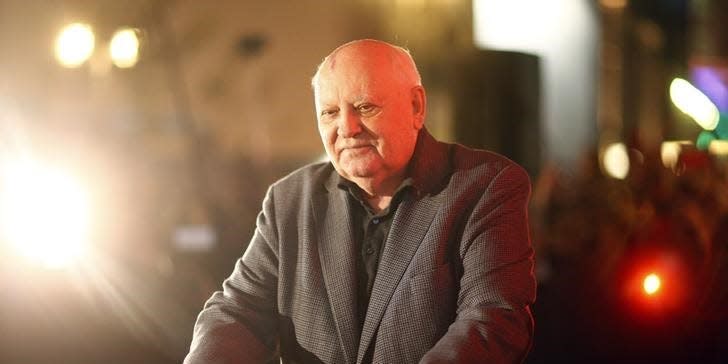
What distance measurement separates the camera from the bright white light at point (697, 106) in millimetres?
19672

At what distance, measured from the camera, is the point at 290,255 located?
3.27 metres

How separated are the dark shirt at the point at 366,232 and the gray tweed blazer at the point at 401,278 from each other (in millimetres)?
28

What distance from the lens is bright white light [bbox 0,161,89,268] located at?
14539 mm

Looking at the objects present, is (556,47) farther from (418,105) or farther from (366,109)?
(366,109)

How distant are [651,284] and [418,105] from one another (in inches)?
248

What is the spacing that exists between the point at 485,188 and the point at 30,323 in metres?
10.2

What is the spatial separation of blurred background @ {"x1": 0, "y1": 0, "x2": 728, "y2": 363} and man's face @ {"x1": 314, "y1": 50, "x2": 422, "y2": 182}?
167 cm

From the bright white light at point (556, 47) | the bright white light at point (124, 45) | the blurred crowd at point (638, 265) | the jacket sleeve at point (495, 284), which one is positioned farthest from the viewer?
the bright white light at point (124, 45)

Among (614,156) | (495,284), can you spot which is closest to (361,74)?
(495,284)

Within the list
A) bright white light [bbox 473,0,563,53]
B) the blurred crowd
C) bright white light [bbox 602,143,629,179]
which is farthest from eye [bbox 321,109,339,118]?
bright white light [bbox 602,143,629,179]

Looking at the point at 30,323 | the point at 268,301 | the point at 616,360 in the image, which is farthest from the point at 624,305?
the point at 30,323

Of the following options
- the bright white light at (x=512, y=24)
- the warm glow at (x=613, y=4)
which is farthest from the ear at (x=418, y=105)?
the warm glow at (x=613, y=4)

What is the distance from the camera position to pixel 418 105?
3152 millimetres

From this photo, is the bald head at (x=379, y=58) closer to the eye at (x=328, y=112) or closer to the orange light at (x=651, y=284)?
the eye at (x=328, y=112)
